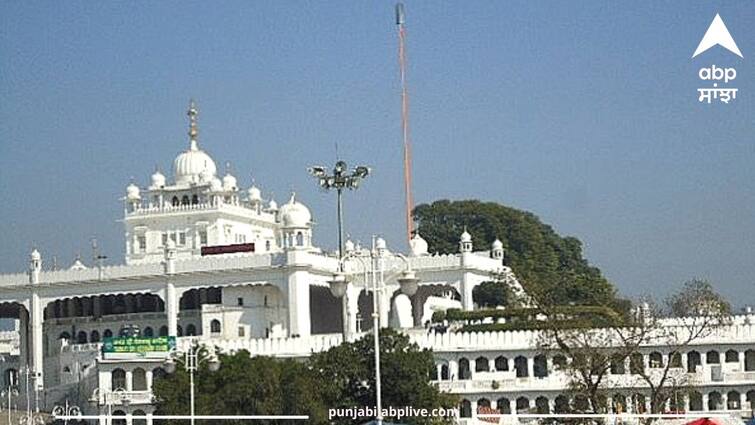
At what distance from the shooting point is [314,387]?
148 feet

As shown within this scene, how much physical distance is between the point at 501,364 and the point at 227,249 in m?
18.8

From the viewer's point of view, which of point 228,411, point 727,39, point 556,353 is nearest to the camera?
point 727,39

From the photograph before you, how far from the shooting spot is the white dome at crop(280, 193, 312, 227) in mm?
74062

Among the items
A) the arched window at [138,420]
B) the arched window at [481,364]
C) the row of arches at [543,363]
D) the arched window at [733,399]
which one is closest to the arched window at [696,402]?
the arched window at [733,399]

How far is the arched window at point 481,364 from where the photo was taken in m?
61.3

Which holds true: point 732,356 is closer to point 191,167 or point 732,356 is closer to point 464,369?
point 464,369

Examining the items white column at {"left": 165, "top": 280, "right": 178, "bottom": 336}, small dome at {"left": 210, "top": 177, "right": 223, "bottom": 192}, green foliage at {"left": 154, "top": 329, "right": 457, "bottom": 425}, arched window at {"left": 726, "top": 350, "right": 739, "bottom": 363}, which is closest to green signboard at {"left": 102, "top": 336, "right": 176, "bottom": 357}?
white column at {"left": 165, "top": 280, "right": 178, "bottom": 336}

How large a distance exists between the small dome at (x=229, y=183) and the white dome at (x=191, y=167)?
2.78 feet

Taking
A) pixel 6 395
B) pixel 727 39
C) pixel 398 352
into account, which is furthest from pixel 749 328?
pixel 6 395

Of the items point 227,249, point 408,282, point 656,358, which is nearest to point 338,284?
point 408,282

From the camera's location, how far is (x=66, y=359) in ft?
234

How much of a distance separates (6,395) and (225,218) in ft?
47.5

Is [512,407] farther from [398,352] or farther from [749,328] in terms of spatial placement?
[398,352]

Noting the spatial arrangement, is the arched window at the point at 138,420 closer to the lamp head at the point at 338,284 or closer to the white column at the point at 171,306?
the white column at the point at 171,306
